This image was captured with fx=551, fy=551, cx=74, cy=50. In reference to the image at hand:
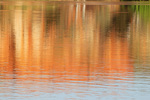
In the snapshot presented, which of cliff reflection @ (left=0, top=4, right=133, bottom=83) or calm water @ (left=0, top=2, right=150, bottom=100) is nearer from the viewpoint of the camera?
calm water @ (left=0, top=2, right=150, bottom=100)

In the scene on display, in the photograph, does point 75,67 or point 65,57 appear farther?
point 65,57

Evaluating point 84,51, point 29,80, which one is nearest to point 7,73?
point 29,80

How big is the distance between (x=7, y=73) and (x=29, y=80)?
1481 millimetres

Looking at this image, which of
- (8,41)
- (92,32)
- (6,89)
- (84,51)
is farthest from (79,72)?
(92,32)

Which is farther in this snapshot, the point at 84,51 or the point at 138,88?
the point at 84,51

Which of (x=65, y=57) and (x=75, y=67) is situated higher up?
(x=65, y=57)

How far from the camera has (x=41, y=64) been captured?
19.6 metres

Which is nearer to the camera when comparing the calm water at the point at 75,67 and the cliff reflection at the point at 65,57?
the calm water at the point at 75,67

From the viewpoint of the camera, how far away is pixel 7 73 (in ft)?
57.7

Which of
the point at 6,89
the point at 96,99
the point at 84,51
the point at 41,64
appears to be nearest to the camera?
the point at 96,99

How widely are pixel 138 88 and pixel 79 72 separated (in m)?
3.16

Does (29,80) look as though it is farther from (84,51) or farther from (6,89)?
(84,51)

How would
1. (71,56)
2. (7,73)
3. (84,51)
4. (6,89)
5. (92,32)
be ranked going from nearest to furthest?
(6,89), (7,73), (71,56), (84,51), (92,32)

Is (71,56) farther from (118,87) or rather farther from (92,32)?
(92,32)
